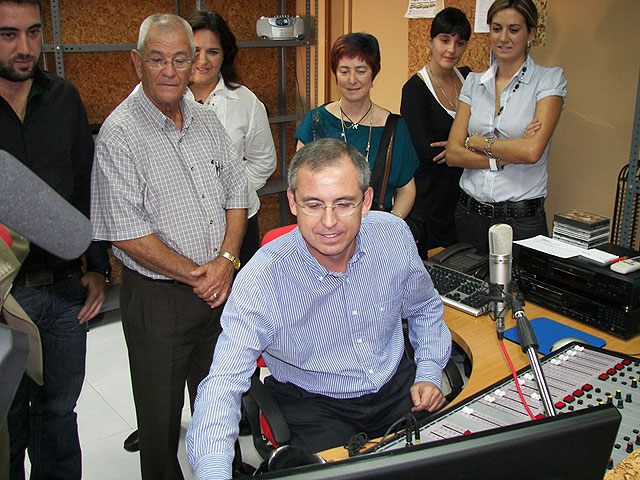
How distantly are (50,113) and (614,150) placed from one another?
2.96 m

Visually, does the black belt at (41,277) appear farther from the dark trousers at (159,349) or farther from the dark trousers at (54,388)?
the dark trousers at (159,349)

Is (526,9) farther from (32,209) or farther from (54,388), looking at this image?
(32,209)

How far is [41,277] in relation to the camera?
1985 millimetres

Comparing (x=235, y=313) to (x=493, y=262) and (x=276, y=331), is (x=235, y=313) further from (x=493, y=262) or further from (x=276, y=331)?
(x=493, y=262)

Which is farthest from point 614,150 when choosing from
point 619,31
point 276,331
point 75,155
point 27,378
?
point 27,378

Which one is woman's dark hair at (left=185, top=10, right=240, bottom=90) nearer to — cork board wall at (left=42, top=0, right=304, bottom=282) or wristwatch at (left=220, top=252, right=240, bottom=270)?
wristwatch at (left=220, top=252, right=240, bottom=270)

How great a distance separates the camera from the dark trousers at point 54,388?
2.00m

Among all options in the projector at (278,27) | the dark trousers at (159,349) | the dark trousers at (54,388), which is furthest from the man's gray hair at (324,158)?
the projector at (278,27)

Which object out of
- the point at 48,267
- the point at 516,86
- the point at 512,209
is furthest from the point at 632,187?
the point at 48,267

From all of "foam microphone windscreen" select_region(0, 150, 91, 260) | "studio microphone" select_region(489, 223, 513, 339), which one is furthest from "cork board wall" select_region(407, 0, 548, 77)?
"foam microphone windscreen" select_region(0, 150, 91, 260)

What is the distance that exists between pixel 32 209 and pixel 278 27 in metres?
4.33

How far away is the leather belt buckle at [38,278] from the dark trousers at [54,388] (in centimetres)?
2

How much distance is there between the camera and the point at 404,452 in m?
0.75

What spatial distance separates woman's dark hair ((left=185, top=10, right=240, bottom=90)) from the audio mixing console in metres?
1.97
